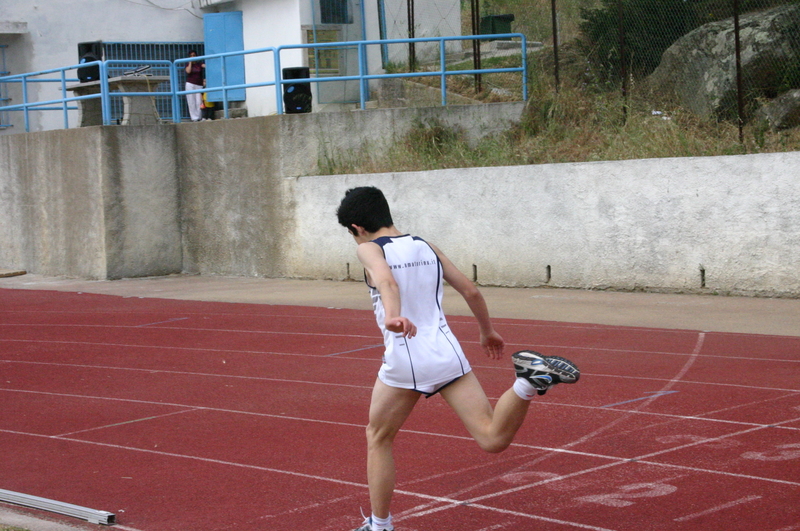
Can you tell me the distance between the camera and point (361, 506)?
5.18 m

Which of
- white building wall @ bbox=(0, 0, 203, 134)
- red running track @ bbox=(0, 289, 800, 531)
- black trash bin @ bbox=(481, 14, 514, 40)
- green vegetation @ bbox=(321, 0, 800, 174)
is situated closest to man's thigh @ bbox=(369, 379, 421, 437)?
red running track @ bbox=(0, 289, 800, 531)

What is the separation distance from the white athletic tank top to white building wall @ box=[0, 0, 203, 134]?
76.1 feet

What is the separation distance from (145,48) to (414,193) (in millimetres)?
13655

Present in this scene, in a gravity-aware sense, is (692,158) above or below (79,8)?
below

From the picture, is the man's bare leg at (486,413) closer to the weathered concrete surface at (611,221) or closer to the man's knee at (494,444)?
the man's knee at (494,444)

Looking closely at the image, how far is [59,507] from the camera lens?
5.17m

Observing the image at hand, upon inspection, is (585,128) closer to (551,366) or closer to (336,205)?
(336,205)

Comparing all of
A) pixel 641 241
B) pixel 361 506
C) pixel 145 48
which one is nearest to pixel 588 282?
pixel 641 241

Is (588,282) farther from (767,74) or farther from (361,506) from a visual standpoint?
(361,506)

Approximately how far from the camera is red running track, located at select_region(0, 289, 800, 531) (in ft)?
16.6

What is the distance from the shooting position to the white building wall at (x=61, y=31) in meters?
25.2

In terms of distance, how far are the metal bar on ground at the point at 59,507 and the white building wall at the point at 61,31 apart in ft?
71.5

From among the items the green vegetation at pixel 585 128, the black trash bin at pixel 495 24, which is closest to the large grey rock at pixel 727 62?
the green vegetation at pixel 585 128

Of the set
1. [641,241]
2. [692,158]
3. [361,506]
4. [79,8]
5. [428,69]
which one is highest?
[79,8]
